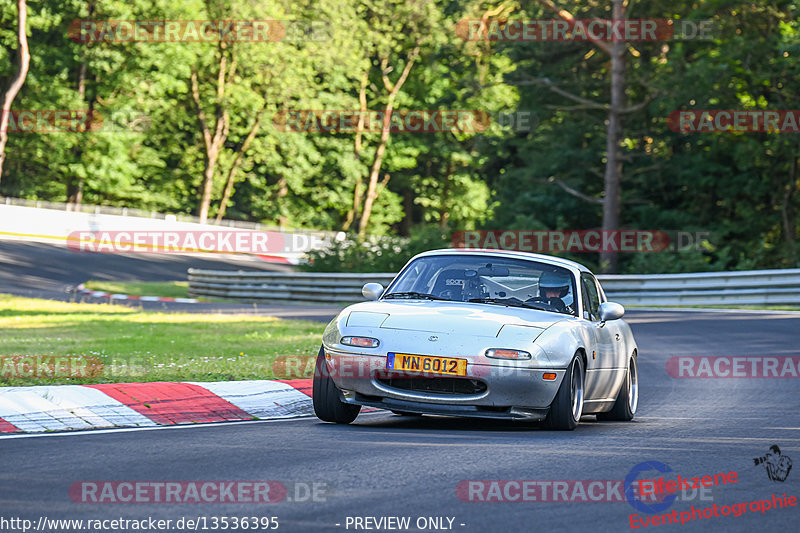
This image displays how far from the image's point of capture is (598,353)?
945 cm

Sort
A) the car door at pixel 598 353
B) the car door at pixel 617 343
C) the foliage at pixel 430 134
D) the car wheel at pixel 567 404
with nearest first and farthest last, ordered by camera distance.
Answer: the car wheel at pixel 567 404 → the car door at pixel 598 353 → the car door at pixel 617 343 → the foliage at pixel 430 134

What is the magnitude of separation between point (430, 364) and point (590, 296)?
96.9 inches

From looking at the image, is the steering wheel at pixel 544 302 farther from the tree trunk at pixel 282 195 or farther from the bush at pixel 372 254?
the tree trunk at pixel 282 195

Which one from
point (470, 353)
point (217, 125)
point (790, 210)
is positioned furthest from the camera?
point (217, 125)

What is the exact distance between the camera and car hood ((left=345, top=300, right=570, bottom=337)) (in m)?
8.41

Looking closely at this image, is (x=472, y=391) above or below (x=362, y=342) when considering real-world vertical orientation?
below

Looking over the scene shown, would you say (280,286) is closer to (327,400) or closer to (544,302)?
(544,302)

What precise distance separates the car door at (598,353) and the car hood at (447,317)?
1.51ft

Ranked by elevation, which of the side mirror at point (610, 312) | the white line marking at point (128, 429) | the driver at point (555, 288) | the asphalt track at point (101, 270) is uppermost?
the driver at point (555, 288)

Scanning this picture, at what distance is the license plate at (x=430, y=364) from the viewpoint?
820 cm

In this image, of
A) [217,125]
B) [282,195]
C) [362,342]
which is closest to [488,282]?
[362,342]

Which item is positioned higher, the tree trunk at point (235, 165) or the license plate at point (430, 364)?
the tree trunk at point (235, 165)

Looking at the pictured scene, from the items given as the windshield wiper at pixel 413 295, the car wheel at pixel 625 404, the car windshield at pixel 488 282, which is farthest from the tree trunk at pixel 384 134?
the windshield wiper at pixel 413 295

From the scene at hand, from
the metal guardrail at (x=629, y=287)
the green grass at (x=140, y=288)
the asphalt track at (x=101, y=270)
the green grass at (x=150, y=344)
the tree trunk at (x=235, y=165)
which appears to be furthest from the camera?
the tree trunk at (x=235, y=165)
